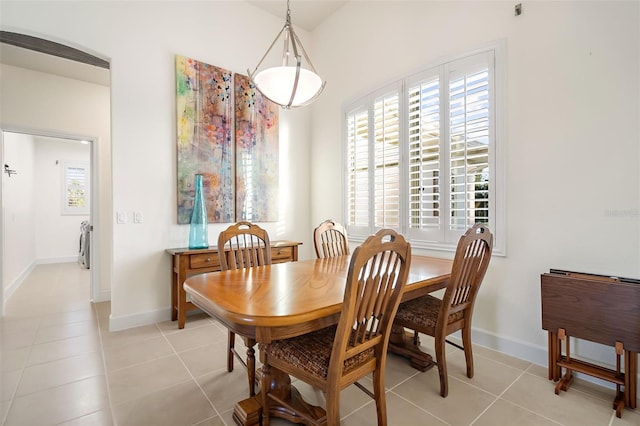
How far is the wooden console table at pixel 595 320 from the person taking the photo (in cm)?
167

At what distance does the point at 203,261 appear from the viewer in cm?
307

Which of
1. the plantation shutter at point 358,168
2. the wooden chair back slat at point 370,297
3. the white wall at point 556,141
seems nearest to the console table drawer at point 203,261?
the plantation shutter at point 358,168

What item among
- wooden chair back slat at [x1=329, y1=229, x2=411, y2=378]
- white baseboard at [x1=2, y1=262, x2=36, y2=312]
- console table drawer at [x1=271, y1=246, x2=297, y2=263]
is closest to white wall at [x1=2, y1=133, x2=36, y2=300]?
white baseboard at [x1=2, y1=262, x2=36, y2=312]

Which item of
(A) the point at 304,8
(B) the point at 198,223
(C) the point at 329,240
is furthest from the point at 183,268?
(A) the point at 304,8

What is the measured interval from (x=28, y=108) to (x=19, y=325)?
8.83ft

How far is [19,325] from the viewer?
3037 millimetres

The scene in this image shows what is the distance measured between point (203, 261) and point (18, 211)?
4414 millimetres

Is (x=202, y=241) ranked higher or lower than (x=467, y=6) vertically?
lower

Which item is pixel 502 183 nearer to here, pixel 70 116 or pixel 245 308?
pixel 245 308

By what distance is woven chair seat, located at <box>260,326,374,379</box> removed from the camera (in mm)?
1311

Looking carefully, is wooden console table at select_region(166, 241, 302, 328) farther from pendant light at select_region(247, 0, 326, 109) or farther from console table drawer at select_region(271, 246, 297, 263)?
pendant light at select_region(247, 0, 326, 109)

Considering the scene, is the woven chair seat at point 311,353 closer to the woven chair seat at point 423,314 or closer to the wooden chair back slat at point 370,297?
the wooden chair back slat at point 370,297

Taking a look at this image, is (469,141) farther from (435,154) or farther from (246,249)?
(246,249)

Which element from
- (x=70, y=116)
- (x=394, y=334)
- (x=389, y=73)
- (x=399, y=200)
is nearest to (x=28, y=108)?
(x=70, y=116)
